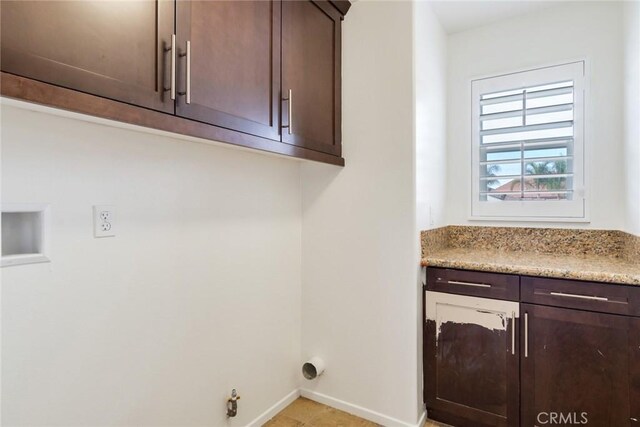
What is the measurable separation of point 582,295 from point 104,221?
2030mm

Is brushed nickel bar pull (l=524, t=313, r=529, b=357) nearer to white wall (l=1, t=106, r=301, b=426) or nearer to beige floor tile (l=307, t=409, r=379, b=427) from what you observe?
beige floor tile (l=307, t=409, r=379, b=427)

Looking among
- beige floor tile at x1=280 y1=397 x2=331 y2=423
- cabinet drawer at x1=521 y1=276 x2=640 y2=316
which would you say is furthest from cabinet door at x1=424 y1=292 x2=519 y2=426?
beige floor tile at x1=280 y1=397 x2=331 y2=423

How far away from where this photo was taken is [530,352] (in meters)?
1.69

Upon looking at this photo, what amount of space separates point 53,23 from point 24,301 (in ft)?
2.61

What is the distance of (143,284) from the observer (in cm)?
138

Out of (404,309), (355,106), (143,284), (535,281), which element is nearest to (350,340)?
(404,309)

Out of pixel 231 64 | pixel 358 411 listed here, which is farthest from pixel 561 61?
pixel 358 411

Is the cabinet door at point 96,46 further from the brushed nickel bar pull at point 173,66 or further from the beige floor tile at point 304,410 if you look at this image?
the beige floor tile at point 304,410

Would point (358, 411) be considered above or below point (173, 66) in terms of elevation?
below

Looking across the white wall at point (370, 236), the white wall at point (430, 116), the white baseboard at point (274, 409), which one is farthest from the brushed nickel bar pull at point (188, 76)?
the white baseboard at point (274, 409)

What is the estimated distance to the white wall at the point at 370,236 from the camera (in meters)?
1.90

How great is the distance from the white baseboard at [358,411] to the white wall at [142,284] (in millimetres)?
226

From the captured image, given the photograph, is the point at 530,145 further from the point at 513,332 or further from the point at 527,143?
the point at 513,332

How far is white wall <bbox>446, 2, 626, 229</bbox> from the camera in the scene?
208 cm
